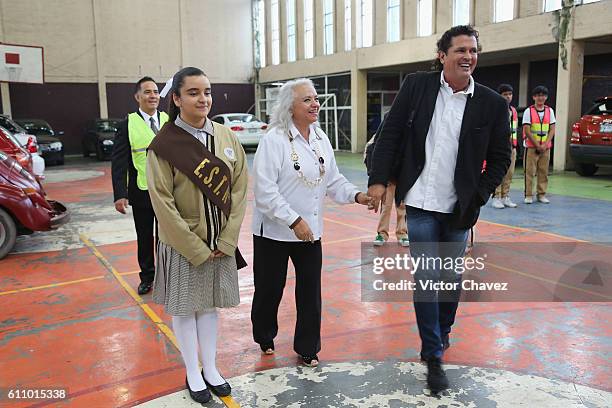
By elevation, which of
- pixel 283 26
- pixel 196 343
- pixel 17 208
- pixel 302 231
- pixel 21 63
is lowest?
pixel 196 343

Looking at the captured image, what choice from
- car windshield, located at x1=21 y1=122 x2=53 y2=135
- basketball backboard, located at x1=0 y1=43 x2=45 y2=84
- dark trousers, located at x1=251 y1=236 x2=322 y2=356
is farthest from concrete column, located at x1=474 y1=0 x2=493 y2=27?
basketball backboard, located at x1=0 y1=43 x2=45 y2=84

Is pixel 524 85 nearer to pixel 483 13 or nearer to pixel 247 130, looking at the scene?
pixel 483 13

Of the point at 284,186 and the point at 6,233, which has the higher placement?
the point at 284,186

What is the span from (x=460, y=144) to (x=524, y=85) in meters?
15.5

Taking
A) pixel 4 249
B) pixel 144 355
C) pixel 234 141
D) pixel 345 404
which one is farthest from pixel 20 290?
pixel 345 404

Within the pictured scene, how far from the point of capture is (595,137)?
11.0 metres

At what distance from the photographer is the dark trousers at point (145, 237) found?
4.52 m

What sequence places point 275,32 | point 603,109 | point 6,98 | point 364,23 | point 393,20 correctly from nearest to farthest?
point 603,109 → point 393,20 → point 364,23 → point 6,98 → point 275,32

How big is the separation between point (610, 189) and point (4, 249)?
9.94m

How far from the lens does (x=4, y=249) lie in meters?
5.94

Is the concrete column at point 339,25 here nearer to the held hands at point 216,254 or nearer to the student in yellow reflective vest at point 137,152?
the student in yellow reflective vest at point 137,152

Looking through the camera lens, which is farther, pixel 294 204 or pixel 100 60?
pixel 100 60

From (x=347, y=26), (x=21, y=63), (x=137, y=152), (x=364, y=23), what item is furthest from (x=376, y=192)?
(x=21, y=63)

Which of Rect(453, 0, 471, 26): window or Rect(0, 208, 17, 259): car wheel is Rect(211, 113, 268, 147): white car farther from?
Rect(0, 208, 17, 259): car wheel
